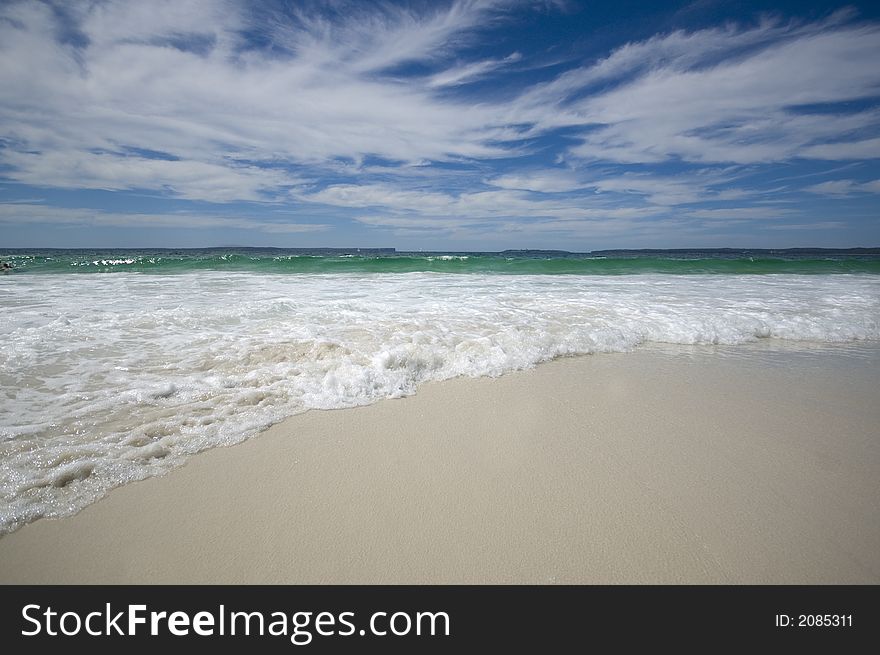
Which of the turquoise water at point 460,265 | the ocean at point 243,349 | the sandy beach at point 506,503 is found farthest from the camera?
the turquoise water at point 460,265

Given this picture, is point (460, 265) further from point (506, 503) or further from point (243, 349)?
point (506, 503)

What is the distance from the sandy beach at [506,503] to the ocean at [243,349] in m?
0.32

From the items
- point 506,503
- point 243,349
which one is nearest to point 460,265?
point 243,349

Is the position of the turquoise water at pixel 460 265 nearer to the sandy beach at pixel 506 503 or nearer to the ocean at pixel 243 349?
the ocean at pixel 243 349

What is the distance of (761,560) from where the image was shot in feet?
5.62

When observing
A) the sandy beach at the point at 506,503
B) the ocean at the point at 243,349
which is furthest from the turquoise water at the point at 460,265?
the sandy beach at the point at 506,503

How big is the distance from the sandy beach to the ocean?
0.32 m

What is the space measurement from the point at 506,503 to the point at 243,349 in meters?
3.59

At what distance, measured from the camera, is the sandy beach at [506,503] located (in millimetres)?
1688

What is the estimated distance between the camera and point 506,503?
6.85 feet

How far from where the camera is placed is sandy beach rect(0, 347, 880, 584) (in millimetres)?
1688

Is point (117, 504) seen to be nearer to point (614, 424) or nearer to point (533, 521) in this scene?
point (533, 521)

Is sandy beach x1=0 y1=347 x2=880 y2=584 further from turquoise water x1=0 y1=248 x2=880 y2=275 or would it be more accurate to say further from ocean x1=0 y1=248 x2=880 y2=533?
turquoise water x1=0 y1=248 x2=880 y2=275

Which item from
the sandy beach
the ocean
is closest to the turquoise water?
A: the ocean
